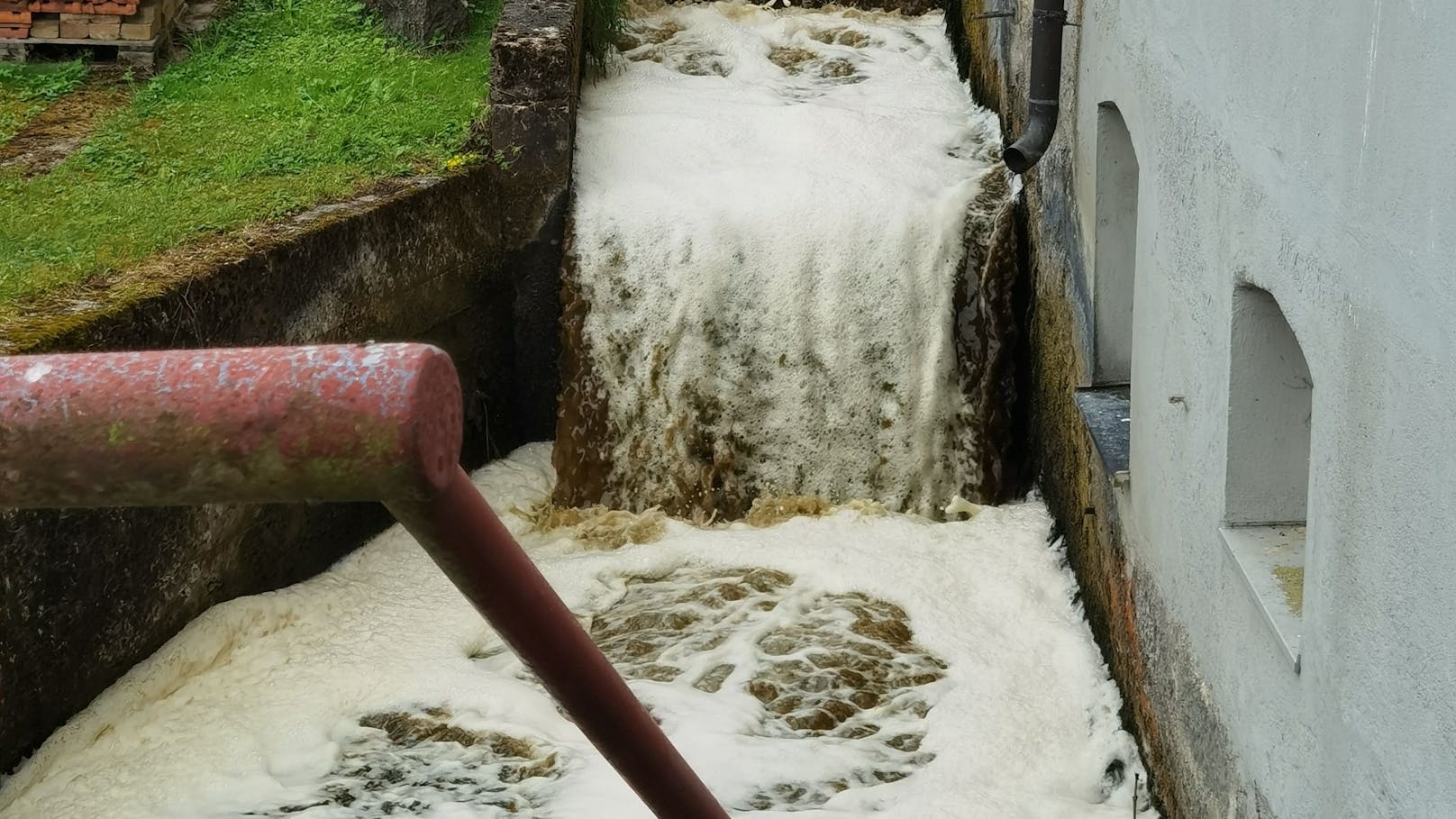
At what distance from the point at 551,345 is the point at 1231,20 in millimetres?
4312

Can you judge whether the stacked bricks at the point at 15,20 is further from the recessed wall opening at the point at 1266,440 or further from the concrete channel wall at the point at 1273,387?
the recessed wall opening at the point at 1266,440

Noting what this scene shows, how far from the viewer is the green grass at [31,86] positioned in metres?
7.18

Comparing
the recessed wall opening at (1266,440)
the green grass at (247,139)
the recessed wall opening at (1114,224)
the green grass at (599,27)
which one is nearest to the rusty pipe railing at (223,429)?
the recessed wall opening at (1266,440)

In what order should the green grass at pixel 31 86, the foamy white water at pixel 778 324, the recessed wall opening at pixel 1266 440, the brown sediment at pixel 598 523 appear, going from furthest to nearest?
the green grass at pixel 31 86 < the foamy white water at pixel 778 324 < the brown sediment at pixel 598 523 < the recessed wall opening at pixel 1266 440

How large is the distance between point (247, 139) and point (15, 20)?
1861 mm

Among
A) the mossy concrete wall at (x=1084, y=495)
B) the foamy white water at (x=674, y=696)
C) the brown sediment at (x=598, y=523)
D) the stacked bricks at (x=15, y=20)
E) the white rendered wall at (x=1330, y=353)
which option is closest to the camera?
the white rendered wall at (x=1330, y=353)

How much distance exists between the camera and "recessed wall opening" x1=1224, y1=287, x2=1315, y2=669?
3057mm

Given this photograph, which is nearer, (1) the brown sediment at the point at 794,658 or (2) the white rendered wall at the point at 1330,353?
(2) the white rendered wall at the point at 1330,353

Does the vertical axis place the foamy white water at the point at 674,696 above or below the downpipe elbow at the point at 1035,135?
below

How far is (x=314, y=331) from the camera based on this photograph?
218 inches

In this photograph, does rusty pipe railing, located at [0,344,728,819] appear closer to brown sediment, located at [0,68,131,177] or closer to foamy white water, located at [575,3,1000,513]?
foamy white water, located at [575,3,1000,513]

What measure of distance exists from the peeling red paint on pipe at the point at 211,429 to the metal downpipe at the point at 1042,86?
4869 millimetres

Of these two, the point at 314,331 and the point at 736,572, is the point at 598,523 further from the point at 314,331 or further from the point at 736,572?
the point at 314,331

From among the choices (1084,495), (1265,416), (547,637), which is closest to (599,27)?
(1084,495)
